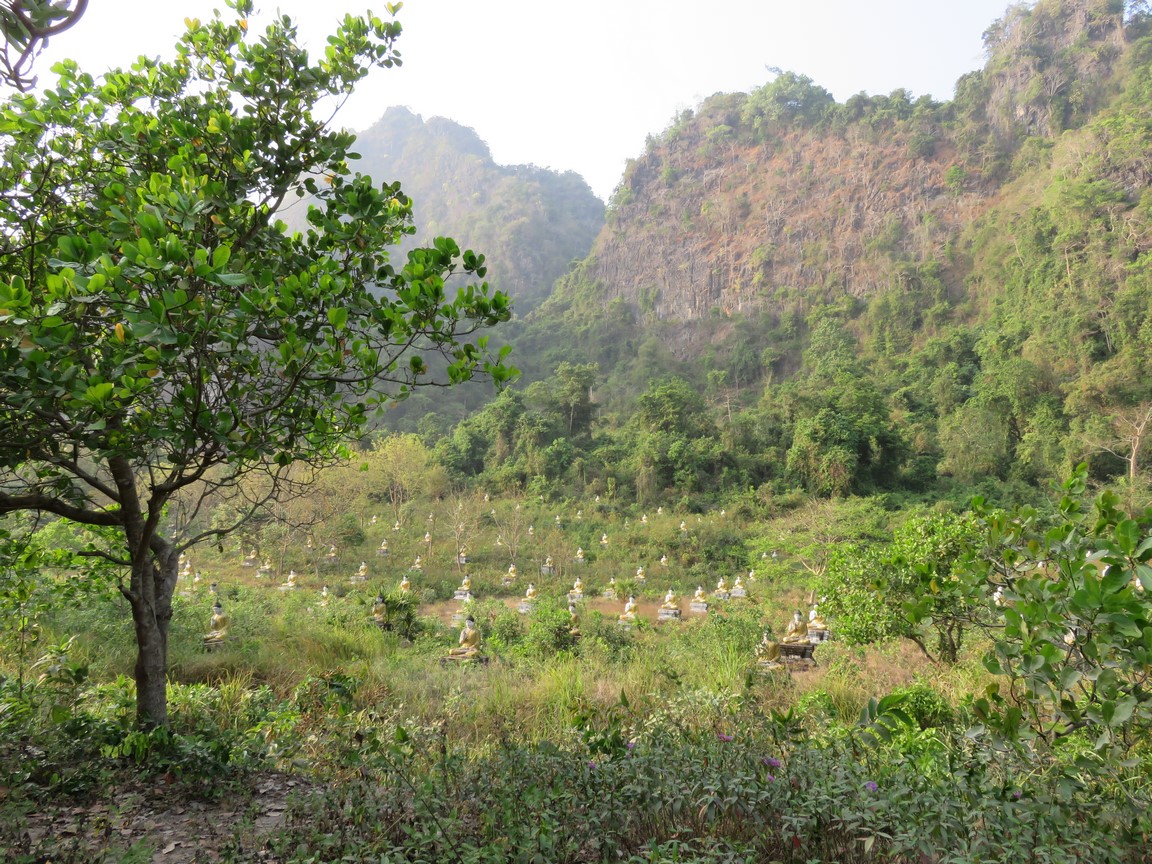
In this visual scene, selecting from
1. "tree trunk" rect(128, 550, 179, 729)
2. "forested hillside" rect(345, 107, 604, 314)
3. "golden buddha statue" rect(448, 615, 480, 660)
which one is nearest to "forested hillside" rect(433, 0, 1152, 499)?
"forested hillside" rect(345, 107, 604, 314)

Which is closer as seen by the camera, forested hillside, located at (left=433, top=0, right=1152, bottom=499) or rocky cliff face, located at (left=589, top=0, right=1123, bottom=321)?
forested hillside, located at (left=433, top=0, right=1152, bottom=499)

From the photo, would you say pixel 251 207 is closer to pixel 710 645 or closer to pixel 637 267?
pixel 710 645

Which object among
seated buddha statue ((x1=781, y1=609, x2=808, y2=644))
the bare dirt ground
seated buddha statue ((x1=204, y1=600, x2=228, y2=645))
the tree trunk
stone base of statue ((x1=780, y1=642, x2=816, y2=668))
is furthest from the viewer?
seated buddha statue ((x1=781, y1=609, x2=808, y2=644))

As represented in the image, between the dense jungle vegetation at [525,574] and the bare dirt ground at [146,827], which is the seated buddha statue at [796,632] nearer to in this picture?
the dense jungle vegetation at [525,574]

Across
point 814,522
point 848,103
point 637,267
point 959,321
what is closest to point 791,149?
point 848,103

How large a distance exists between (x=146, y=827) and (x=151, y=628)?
2.52ft

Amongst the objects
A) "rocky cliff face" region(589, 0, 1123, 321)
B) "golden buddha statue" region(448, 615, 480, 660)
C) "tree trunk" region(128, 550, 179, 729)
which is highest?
"rocky cliff face" region(589, 0, 1123, 321)

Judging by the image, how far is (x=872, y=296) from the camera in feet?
91.6

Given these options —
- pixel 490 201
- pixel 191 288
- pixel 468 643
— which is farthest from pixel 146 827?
pixel 490 201

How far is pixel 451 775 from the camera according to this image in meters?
2.16

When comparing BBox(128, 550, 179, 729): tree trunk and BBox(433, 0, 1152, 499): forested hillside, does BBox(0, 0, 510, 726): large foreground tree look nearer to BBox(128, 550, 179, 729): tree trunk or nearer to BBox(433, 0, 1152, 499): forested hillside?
BBox(128, 550, 179, 729): tree trunk

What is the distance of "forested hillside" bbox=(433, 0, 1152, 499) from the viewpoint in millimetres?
17266

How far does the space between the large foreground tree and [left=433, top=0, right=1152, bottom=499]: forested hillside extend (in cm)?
1674

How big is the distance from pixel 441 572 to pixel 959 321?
23.3 meters
